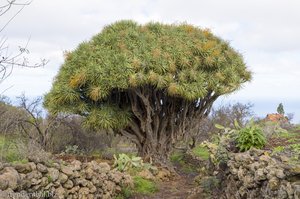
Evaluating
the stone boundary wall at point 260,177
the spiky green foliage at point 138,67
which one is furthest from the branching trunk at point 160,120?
the stone boundary wall at point 260,177

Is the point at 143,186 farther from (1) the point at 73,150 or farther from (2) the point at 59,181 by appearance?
(1) the point at 73,150

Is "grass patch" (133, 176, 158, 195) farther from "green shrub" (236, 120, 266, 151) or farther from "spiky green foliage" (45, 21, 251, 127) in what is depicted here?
"green shrub" (236, 120, 266, 151)

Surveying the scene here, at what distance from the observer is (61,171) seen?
7367 mm

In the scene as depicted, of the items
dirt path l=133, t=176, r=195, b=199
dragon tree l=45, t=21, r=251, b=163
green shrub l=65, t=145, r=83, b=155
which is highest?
dragon tree l=45, t=21, r=251, b=163

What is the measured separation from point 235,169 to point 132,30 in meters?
6.89

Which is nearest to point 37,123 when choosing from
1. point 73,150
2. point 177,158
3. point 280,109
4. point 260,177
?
point 73,150

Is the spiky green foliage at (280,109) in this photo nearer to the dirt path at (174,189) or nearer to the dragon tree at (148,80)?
the dragon tree at (148,80)

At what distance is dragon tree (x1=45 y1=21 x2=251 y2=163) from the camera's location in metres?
12.1

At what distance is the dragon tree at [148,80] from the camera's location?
39.5 feet

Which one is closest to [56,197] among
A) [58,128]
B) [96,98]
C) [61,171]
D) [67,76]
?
[61,171]

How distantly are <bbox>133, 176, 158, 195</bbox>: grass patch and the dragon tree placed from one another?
2270mm

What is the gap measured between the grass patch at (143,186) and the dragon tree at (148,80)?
89.4 inches

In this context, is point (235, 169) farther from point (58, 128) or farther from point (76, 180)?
point (58, 128)

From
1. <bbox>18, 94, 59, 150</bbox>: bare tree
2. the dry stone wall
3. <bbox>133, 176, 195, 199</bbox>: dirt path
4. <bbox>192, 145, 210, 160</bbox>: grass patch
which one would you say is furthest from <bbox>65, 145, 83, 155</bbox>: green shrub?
the dry stone wall
